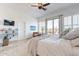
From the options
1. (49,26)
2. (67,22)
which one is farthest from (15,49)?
(67,22)

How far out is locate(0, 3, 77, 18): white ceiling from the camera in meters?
1.10

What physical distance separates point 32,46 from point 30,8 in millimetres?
596

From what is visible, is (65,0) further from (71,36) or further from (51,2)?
(71,36)

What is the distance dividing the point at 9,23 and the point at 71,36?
840mm

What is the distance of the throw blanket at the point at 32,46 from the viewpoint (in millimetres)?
1241

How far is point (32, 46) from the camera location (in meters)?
1.41

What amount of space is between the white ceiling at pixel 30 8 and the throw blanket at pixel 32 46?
333 millimetres

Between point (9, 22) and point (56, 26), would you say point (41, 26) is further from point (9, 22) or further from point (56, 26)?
point (9, 22)

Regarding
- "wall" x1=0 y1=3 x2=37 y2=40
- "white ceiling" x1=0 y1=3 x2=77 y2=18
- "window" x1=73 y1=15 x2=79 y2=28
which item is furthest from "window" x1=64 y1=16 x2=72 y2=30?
"wall" x1=0 y1=3 x2=37 y2=40

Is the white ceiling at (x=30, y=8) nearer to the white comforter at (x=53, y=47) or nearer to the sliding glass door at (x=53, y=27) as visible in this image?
the sliding glass door at (x=53, y=27)

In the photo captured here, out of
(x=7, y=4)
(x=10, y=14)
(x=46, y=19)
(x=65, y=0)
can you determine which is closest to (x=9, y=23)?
(x=10, y=14)

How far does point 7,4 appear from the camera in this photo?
1.08 metres

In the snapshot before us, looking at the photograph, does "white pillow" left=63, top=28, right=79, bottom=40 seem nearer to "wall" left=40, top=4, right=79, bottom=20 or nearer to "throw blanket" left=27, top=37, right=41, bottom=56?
"wall" left=40, top=4, right=79, bottom=20

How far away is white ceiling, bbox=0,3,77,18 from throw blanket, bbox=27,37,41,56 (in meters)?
0.33
